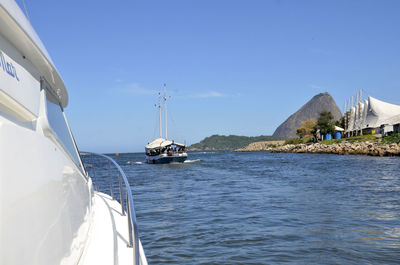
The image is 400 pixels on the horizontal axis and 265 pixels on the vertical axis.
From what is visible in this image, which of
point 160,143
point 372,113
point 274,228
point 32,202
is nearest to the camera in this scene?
point 32,202

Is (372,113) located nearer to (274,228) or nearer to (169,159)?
(169,159)

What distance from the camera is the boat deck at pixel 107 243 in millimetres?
2561

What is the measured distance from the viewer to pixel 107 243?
9.60ft

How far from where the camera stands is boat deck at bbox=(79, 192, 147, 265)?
8.40ft

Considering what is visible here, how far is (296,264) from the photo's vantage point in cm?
550

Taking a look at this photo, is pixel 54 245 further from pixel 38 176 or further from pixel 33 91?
pixel 33 91

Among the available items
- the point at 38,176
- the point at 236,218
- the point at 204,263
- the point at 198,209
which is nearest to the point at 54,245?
the point at 38,176

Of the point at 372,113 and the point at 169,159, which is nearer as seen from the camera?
the point at 169,159

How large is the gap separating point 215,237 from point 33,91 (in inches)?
224

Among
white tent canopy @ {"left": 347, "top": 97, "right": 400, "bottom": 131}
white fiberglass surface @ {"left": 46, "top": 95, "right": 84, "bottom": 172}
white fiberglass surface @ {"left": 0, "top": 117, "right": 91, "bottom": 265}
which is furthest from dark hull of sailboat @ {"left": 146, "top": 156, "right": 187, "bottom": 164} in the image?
white tent canopy @ {"left": 347, "top": 97, "right": 400, "bottom": 131}

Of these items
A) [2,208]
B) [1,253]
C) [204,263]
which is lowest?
[204,263]

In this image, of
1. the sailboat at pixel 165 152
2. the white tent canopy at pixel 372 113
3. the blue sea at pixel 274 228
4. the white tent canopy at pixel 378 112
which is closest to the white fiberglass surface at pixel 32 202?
the blue sea at pixel 274 228

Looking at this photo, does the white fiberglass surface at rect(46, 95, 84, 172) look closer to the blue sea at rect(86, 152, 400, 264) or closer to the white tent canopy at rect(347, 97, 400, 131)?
the blue sea at rect(86, 152, 400, 264)

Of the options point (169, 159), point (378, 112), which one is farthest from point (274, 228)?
point (378, 112)
